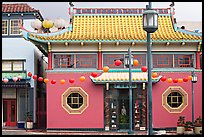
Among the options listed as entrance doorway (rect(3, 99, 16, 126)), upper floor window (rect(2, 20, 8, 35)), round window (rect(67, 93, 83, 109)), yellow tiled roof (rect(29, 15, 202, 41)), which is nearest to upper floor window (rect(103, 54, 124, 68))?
yellow tiled roof (rect(29, 15, 202, 41))

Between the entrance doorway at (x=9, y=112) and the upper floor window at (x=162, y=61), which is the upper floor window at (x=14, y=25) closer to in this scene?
the entrance doorway at (x=9, y=112)

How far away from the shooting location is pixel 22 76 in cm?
2480

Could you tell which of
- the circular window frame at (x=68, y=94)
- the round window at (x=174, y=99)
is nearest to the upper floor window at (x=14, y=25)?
the circular window frame at (x=68, y=94)

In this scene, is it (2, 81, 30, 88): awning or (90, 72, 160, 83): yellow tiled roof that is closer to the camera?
(90, 72, 160, 83): yellow tiled roof

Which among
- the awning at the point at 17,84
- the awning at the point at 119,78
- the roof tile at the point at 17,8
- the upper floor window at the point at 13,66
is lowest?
the awning at the point at 17,84

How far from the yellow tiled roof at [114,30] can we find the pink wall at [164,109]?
2123 mm

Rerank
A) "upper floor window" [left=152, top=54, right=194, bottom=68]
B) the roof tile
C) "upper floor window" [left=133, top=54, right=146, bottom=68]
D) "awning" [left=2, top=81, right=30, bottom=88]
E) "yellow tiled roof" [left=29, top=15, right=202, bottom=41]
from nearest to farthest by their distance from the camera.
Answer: "yellow tiled roof" [left=29, top=15, right=202, bottom=41]
"upper floor window" [left=133, top=54, right=146, bottom=68]
"upper floor window" [left=152, top=54, right=194, bottom=68]
"awning" [left=2, top=81, right=30, bottom=88]
the roof tile

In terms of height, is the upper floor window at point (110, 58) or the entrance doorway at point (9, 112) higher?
the upper floor window at point (110, 58)

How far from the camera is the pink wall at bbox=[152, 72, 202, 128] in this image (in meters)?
22.5

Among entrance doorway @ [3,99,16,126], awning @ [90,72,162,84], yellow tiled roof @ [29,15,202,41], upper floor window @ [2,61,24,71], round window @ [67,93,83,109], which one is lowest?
entrance doorway @ [3,99,16,126]

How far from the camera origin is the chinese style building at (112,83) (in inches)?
883

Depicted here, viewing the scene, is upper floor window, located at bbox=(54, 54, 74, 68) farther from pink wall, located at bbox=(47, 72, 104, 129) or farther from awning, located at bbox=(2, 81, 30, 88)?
awning, located at bbox=(2, 81, 30, 88)

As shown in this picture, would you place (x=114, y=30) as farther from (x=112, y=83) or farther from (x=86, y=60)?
(x=112, y=83)

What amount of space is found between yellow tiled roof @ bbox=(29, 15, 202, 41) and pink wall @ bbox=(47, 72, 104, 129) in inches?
79.5
